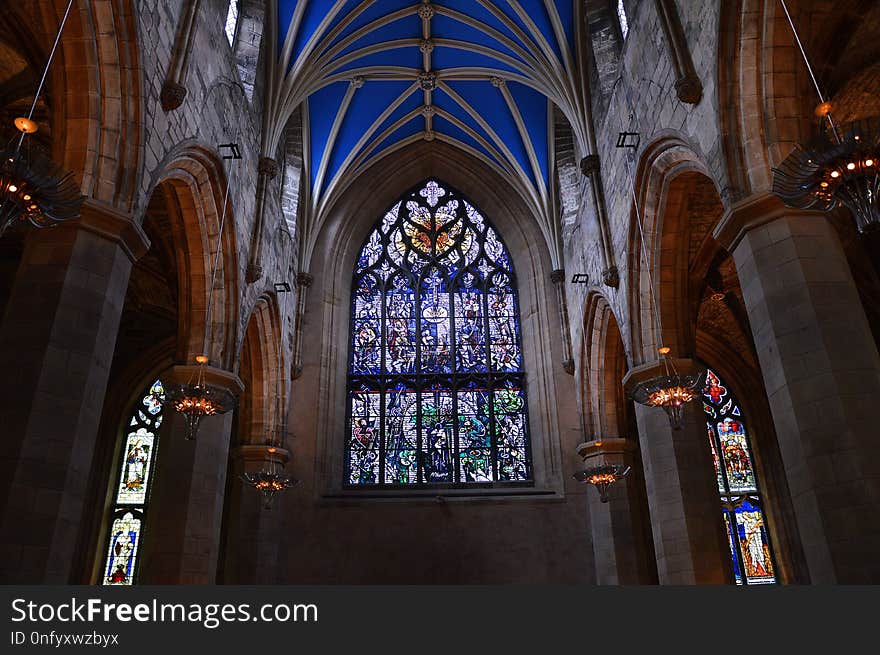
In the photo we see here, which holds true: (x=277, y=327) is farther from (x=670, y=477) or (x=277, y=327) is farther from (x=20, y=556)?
(x=20, y=556)

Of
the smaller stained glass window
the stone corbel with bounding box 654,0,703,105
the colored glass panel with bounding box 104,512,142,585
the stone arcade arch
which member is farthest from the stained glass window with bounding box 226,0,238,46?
the colored glass panel with bounding box 104,512,142,585

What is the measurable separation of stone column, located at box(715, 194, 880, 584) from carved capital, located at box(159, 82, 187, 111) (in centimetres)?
700

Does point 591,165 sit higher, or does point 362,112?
point 362,112

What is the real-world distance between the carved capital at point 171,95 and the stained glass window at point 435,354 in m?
11.0

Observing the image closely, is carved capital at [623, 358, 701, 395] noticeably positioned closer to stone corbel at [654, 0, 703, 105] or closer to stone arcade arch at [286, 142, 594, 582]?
stone corbel at [654, 0, 703, 105]

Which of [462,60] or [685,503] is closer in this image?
[685,503]

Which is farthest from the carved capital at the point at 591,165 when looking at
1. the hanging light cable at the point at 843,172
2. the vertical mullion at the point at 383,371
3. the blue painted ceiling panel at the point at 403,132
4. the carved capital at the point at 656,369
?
the hanging light cable at the point at 843,172

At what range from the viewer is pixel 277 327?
16438 mm

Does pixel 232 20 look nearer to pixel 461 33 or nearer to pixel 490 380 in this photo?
pixel 461 33

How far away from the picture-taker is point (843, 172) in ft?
19.5

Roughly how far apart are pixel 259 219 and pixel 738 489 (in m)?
14.1

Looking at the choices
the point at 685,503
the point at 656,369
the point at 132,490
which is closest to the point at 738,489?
the point at 656,369

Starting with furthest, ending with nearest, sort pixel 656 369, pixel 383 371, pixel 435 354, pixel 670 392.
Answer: pixel 435 354
pixel 383 371
pixel 656 369
pixel 670 392

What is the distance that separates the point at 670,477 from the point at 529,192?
36.2 feet
